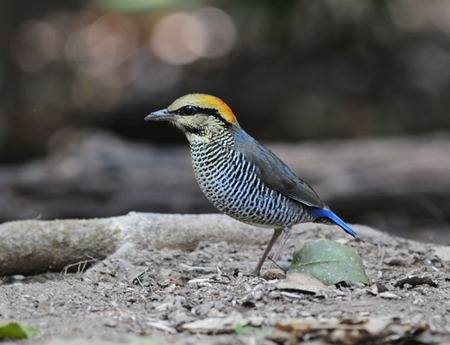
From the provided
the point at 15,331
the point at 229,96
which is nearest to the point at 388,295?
the point at 15,331

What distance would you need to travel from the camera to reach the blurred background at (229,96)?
10477 mm

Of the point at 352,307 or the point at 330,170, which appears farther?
the point at 330,170

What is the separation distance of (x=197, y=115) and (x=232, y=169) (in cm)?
41

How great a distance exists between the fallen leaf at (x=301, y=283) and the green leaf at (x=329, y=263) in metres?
0.10

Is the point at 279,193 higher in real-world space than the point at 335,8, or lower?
lower

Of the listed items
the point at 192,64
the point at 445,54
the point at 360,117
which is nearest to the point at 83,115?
the point at 192,64

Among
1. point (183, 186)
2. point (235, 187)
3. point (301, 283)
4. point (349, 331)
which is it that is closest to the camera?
point (349, 331)

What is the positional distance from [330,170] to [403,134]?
538cm

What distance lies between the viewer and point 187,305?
195 inches

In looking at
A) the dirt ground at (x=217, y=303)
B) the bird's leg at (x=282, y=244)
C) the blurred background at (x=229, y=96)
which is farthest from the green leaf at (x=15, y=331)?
the blurred background at (x=229, y=96)

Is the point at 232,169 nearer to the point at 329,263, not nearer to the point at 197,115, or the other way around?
the point at 197,115

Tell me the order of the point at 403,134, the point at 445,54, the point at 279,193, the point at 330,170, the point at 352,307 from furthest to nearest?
the point at 445,54 → the point at 403,134 → the point at 330,170 → the point at 279,193 → the point at 352,307

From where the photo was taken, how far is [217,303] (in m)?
4.93

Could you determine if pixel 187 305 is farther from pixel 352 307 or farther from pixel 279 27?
pixel 279 27
